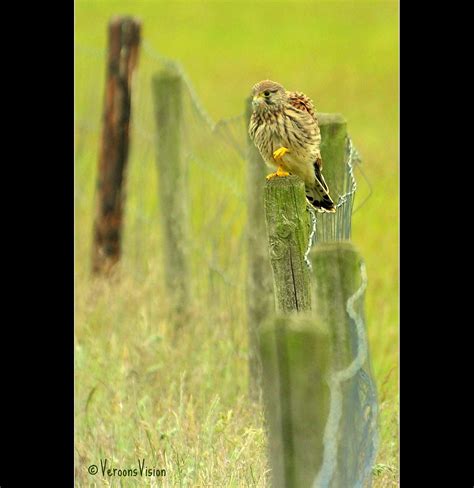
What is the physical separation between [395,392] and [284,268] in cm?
235

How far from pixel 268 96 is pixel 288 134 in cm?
19

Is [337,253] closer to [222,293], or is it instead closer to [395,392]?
[395,392]

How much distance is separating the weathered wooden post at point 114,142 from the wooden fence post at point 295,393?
5.27 metres

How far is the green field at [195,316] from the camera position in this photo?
5621mm

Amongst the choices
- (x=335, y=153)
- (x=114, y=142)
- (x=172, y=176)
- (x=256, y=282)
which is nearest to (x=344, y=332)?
Answer: (x=335, y=153)

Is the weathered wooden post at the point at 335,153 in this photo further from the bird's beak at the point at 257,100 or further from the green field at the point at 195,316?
the green field at the point at 195,316

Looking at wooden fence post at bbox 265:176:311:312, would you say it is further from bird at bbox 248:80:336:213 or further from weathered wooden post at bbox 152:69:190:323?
weathered wooden post at bbox 152:69:190:323

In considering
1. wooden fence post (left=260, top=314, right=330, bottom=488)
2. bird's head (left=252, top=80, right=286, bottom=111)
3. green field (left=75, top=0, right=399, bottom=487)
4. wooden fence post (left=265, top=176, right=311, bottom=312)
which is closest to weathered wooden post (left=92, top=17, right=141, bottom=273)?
green field (left=75, top=0, right=399, bottom=487)

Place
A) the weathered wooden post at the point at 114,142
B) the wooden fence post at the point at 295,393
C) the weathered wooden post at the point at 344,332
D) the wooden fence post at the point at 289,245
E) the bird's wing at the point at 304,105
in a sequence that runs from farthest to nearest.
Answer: the weathered wooden post at the point at 114,142 → the bird's wing at the point at 304,105 → the wooden fence post at the point at 289,245 → the weathered wooden post at the point at 344,332 → the wooden fence post at the point at 295,393

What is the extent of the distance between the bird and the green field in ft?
3.86

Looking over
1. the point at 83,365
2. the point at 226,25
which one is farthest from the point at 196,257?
the point at 226,25

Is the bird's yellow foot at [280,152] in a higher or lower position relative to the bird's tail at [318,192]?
higher

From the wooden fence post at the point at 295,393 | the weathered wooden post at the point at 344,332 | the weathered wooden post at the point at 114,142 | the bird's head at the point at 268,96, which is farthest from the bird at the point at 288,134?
the weathered wooden post at the point at 114,142

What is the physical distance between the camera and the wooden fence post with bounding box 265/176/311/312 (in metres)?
4.29
